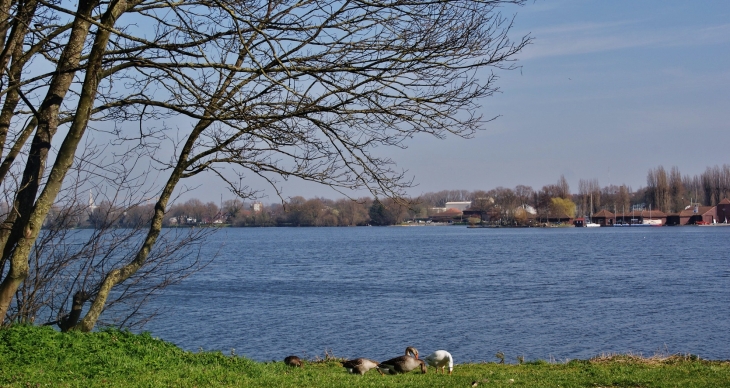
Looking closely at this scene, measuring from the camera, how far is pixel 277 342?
2089 centimetres

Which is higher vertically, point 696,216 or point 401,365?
point 696,216

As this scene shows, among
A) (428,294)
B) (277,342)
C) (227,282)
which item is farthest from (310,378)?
(227,282)

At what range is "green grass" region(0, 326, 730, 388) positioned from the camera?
733cm

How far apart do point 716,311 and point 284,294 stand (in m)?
18.6

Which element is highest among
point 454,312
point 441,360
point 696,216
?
point 696,216

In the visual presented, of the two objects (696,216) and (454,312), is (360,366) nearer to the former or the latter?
(454,312)

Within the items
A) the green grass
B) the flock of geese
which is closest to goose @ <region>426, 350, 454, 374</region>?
the flock of geese

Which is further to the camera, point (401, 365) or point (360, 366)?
point (401, 365)

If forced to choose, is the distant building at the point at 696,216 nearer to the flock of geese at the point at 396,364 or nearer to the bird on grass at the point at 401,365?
the flock of geese at the point at 396,364

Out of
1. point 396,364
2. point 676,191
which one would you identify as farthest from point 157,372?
point 676,191

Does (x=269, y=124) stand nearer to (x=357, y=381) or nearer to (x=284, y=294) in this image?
(x=357, y=381)

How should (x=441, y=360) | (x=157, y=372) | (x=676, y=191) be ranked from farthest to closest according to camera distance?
(x=676, y=191), (x=441, y=360), (x=157, y=372)

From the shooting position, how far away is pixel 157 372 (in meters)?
7.84

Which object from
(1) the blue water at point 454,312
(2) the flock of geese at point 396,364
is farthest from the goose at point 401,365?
(1) the blue water at point 454,312
